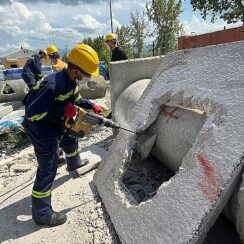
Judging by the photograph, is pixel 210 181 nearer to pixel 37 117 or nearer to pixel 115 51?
pixel 37 117

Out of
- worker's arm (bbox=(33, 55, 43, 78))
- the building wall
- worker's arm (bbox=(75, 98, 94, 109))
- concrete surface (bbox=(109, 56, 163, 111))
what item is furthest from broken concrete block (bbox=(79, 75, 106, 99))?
worker's arm (bbox=(75, 98, 94, 109))

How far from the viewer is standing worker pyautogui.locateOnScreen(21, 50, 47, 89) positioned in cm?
600

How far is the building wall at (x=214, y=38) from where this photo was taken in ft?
24.4

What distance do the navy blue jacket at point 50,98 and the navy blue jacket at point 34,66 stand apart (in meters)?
3.09

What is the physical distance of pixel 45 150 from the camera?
3107 mm

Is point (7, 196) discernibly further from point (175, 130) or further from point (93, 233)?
point (175, 130)

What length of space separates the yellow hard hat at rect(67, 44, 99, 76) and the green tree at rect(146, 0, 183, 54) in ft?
42.9

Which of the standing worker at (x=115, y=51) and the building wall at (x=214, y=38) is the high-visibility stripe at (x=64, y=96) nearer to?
the standing worker at (x=115, y=51)

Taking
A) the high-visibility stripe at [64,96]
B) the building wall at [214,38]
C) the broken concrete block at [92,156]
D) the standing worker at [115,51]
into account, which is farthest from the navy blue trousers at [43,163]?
the building wall at [214,38]

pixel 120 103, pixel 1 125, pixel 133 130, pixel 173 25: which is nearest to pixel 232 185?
pixel 133 130

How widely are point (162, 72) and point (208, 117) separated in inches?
49.9

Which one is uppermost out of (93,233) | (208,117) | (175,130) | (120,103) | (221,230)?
(208,117)

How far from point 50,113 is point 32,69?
3367 millimetres

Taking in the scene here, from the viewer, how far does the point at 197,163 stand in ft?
6.91
